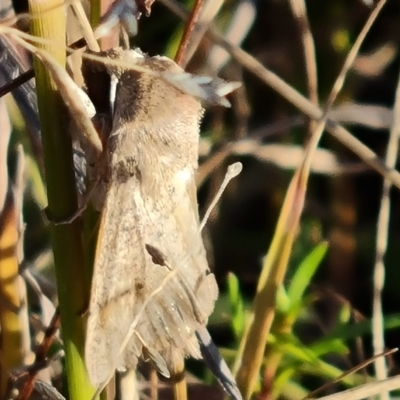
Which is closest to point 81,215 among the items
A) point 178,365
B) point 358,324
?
point 178,365

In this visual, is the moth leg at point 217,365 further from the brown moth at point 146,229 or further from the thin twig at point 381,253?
the thin twig at point 381,253

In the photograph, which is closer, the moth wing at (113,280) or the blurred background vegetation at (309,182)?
the moth wing at (113,280)

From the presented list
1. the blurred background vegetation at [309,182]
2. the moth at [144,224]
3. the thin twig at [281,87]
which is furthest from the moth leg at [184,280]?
the blurred background vegetation at [309,182]

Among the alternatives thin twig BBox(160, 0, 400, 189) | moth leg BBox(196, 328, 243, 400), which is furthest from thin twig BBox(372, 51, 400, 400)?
moth leg BBox(196, 328, 243, 400)

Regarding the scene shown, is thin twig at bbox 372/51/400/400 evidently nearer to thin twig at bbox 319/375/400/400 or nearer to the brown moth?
thin twig at bbox 319/375/400/400

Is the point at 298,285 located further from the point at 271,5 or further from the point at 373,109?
the point at 271,5

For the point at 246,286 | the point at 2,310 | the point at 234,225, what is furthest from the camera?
the point at 234,225
